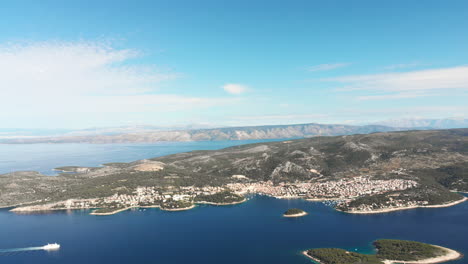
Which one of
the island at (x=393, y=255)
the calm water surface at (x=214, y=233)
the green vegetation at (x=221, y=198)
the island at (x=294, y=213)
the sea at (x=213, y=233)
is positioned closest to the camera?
the island at (x=393, y=255)

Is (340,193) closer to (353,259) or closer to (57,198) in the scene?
(353,259)

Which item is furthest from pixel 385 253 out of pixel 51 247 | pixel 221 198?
pixel 51 247

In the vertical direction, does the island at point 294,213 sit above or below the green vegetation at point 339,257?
below

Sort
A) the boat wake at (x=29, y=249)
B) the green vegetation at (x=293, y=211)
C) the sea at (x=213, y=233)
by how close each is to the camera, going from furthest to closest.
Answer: the green vegetation at (x=293, y=211) → the boat wake at (x=29, y=249) → the sea at (x=213, y=233)

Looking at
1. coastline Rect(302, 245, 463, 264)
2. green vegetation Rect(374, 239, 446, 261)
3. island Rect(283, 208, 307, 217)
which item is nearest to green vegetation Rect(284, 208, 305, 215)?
island Rect(283, 208, 307, 217)

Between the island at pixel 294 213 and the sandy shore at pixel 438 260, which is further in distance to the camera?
the island at pixel 294 213

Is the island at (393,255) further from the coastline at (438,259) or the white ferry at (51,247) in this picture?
the white ferry at (51,247)

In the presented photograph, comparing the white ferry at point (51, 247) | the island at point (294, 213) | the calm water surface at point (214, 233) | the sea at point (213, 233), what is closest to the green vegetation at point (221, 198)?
the sea at point (213, 233)
